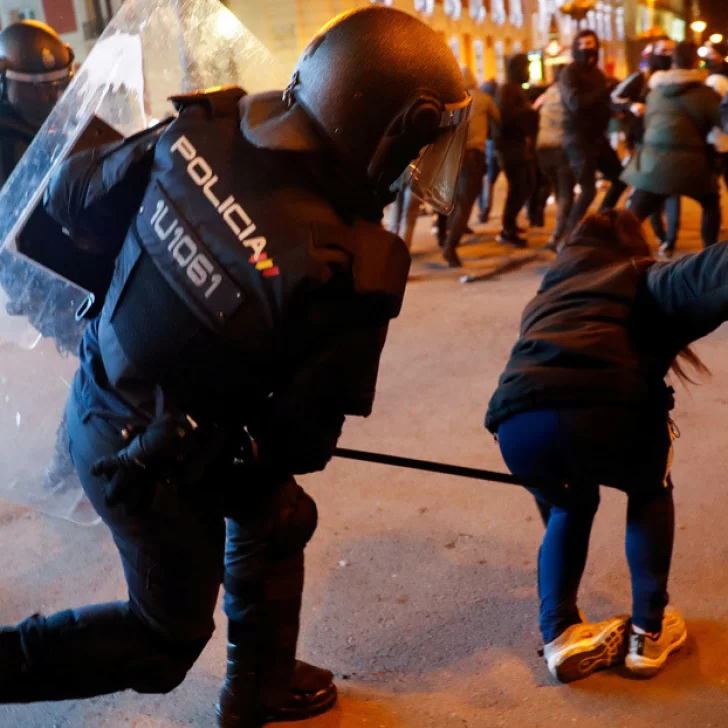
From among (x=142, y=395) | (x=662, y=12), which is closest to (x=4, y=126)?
(x=142, y=395)

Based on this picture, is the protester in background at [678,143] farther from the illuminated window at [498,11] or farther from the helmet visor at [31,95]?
the illuminated window at [498,11]

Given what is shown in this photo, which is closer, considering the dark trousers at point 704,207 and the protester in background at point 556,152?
the dark trousers at point 704,207

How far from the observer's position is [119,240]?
1753mm

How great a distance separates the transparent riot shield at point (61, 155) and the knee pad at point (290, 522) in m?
1.11

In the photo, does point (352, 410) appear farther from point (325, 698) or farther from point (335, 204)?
point (325, 698)

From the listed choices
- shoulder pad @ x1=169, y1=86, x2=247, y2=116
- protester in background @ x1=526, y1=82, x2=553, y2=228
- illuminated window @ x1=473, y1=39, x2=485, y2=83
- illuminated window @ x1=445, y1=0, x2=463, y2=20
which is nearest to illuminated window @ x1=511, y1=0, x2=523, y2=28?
illuminated window @ x1=473, y1=39, x2=485, y2=83

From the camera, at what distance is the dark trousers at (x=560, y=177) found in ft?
23.3

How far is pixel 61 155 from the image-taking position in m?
2.47

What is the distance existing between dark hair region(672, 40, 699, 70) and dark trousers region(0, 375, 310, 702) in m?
5.63

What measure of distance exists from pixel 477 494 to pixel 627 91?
545 centimetres

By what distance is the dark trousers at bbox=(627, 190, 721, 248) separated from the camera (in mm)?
6191

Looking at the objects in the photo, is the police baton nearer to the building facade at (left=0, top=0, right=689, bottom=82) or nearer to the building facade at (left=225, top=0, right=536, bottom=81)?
the building facade at (left=0, top=0, right=689, bottom=82)

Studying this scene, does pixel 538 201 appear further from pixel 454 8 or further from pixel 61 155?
pixel 454 8

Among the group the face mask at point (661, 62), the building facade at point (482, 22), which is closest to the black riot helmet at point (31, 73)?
the building facade at point (482, 22)
